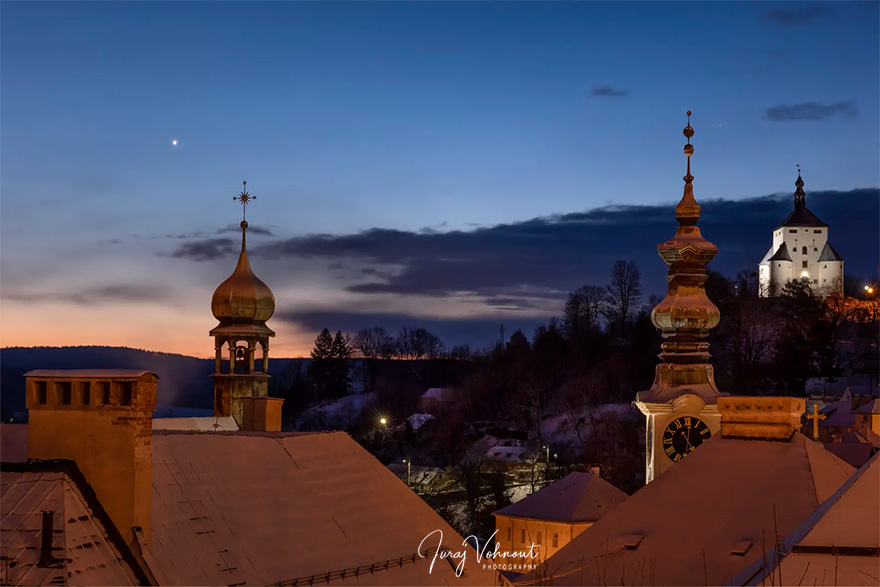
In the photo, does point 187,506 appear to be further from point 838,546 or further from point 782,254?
point 782,254

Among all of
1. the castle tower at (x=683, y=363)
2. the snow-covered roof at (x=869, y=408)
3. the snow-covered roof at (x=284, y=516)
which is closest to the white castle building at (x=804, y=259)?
the snow-covered roof at (x=869, y=408)

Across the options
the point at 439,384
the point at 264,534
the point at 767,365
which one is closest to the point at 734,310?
the point at 767,365

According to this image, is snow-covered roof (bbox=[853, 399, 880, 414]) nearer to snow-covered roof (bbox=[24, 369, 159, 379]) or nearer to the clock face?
the clock face

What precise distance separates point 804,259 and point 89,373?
434ft

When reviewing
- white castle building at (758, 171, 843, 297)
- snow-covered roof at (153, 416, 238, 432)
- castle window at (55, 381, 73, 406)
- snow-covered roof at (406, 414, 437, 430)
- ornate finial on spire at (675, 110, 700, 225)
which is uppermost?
white castle building at (758, 171, 843, 297)

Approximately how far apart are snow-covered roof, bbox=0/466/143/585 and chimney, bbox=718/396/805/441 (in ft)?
39.0

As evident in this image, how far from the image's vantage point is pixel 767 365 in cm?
9981

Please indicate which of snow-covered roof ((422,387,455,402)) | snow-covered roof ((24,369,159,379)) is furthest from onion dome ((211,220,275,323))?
snow-covered roof ((422,387,455,402))

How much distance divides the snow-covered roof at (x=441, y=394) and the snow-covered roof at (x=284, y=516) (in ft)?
308

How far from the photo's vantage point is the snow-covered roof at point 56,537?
1398 centimetres

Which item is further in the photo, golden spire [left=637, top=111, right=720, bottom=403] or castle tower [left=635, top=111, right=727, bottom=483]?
golden spire [left=637, top=111, right=720, bottom=403]

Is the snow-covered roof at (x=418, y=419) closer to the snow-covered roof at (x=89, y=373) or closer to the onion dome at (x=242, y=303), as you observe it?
the onion dome at (x=242, y=303)

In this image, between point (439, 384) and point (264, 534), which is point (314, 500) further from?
point (439, 384)

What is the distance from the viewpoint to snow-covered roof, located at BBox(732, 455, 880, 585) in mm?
11875
